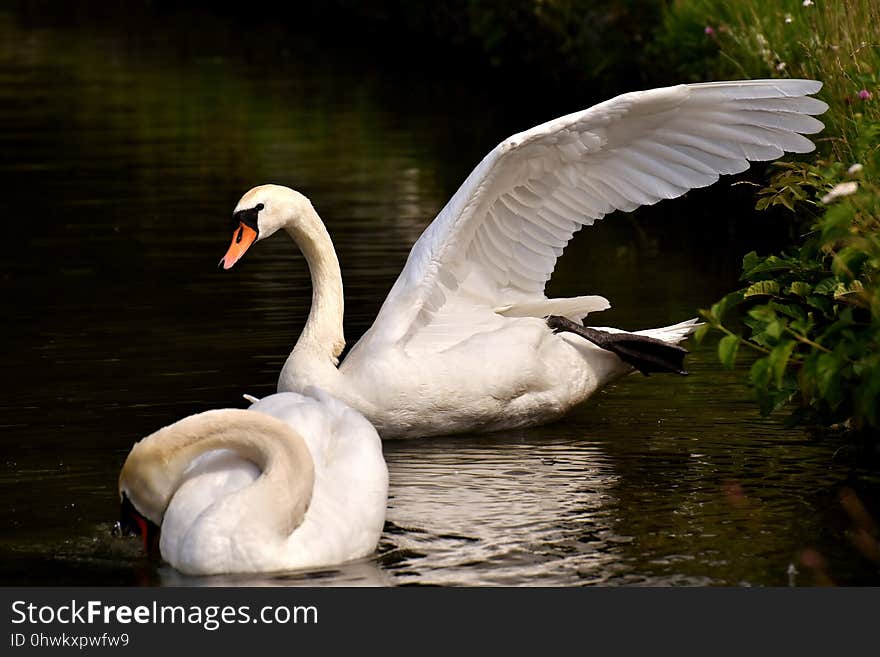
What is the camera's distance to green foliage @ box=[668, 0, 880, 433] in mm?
6414

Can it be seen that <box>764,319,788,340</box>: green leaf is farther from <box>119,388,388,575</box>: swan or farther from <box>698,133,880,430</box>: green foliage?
<box>119,388,388,575</box>: swan

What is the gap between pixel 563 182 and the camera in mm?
8852

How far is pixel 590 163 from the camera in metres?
8.81

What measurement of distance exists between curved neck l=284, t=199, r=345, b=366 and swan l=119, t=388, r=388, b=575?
1.82 meters

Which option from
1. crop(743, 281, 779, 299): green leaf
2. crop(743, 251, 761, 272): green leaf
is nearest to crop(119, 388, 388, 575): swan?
crop(743, 281, 779, 299): green leaf

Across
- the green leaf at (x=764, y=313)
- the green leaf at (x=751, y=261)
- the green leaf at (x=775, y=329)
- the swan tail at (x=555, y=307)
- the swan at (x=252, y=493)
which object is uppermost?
the green leaf at (x=751, y=261)

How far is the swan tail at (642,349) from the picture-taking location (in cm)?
874

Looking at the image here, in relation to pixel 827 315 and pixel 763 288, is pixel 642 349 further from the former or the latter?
pixel 827 315

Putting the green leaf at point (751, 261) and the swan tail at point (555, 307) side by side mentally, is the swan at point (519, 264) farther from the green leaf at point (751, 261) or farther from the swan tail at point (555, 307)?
the green leaf at point (751, 261)

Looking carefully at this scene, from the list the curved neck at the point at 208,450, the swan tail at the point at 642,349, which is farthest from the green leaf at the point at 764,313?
the swan tail at the point at 642,349

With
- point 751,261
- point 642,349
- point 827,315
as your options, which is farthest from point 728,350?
point 642,349

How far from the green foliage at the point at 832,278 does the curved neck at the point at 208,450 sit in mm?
1485

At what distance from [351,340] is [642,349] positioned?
81.5 inches

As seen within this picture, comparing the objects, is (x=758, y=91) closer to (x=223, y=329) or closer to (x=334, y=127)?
(x=223, y=329)
